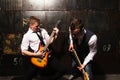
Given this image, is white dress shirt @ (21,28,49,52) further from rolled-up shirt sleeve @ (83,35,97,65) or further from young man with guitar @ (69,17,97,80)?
rolled-up shirt sleeve @ (83,35,97,65)

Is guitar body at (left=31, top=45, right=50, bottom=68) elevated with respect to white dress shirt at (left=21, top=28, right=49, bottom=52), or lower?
lower

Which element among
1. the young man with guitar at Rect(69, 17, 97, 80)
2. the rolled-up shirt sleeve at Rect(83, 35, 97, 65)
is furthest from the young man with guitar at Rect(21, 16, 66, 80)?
the rolled-up shirt sleeve at Rect(83, 35, 97, 65)

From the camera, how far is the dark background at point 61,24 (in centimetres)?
910

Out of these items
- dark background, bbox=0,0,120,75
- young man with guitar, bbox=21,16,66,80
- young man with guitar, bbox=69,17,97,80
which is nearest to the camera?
young man with guitar, bbox=69,17,97,80

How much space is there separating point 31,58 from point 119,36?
302 centimetres

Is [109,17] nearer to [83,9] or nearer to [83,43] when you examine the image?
[83,9]

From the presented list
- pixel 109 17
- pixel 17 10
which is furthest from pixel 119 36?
pixel 17 10

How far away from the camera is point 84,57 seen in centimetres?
780

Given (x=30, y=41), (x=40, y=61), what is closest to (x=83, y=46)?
(x=40, y=61)

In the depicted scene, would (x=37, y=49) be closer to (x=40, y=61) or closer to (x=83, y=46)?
(x=40, y=61)

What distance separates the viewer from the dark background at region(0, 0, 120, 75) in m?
9.10

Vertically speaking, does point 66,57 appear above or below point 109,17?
below

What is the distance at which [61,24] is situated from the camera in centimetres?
923

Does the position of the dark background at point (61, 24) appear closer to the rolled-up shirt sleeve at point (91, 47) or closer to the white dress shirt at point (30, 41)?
the white dress shirt at point (30, 41)
